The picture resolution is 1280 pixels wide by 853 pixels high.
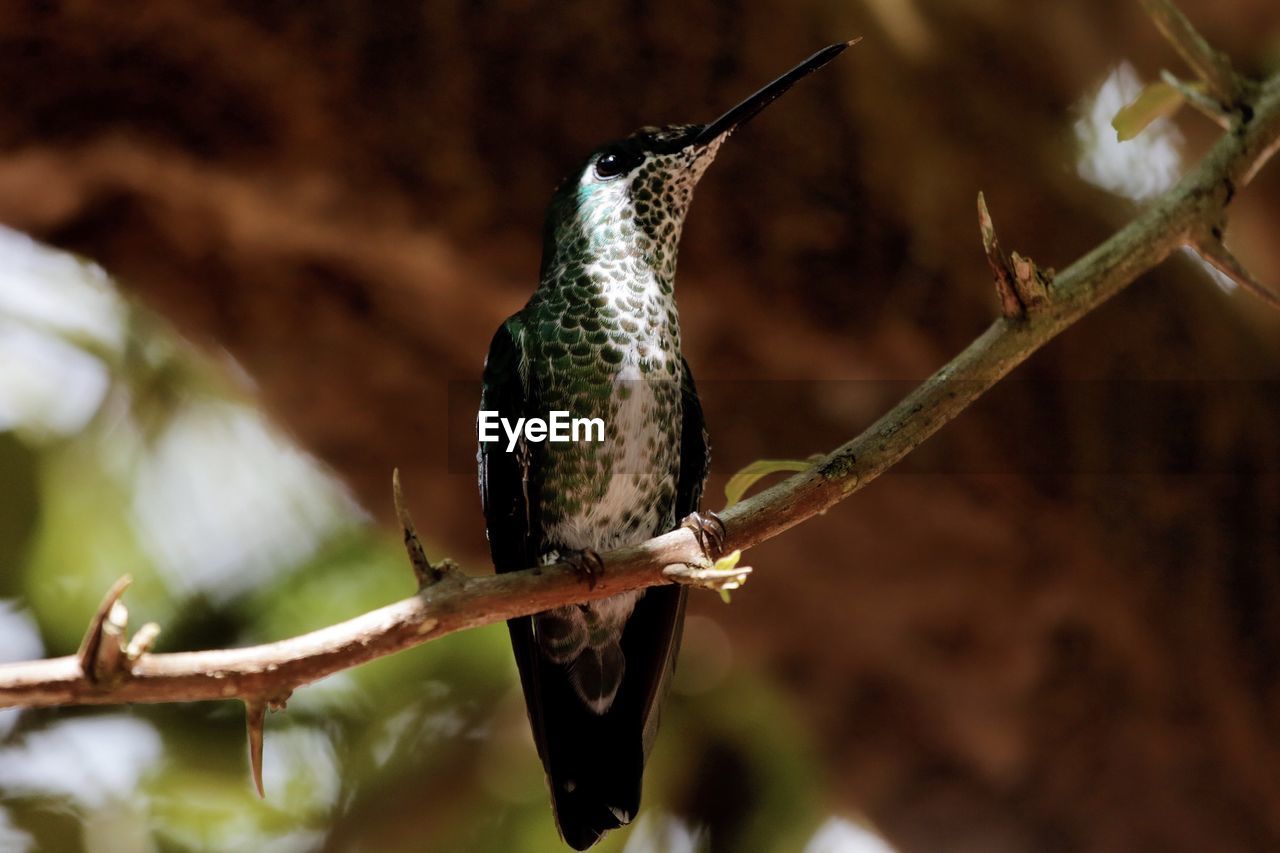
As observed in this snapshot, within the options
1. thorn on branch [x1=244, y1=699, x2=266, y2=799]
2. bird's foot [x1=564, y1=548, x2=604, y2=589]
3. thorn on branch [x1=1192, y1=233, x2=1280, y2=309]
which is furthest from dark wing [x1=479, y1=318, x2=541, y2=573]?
thorn on branch [x1=1192, y1=233, x2=1280, y2=309]

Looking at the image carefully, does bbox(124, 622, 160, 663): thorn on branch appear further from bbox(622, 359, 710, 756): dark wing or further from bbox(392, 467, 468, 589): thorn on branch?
bbox(622, 359, 710, 756): dark wing

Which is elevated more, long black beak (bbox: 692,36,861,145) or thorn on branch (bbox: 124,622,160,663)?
long black beak (bbox: 692,36,861,145)

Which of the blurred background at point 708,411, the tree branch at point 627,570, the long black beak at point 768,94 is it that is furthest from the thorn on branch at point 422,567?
the blurred background at point 708,411

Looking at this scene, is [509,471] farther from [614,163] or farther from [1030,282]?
[1030,282]

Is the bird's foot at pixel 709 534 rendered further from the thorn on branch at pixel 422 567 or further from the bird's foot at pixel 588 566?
the thorn on branch at pixel 422 567

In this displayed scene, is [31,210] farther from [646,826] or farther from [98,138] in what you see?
[646,826]

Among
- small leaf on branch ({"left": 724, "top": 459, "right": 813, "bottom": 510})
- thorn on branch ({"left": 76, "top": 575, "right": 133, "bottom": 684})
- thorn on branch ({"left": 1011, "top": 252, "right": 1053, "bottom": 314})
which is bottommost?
thorn on branch ({"left": 76, "top": 575, "right": 133, "bottom": 684})
